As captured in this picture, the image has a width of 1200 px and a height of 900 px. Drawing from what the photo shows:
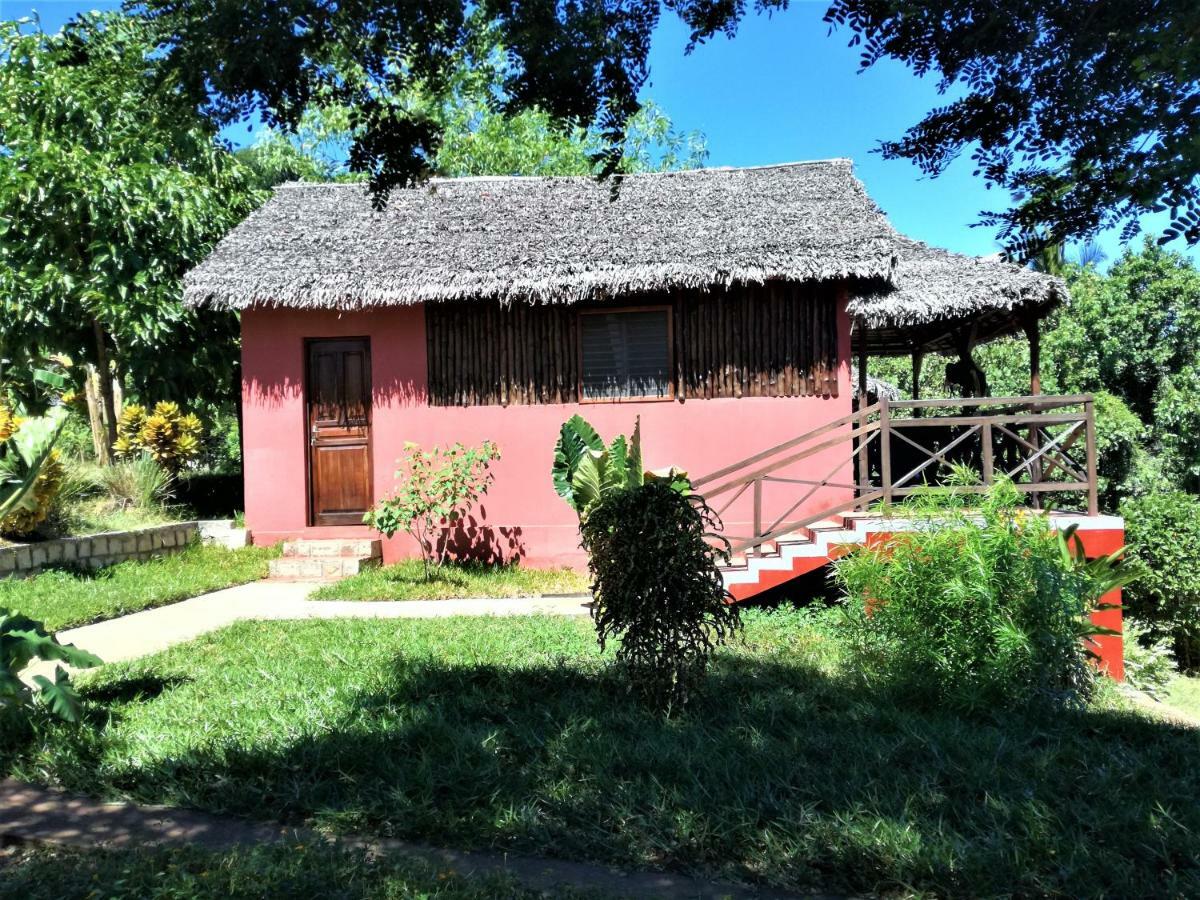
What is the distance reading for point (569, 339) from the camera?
9.96 metres

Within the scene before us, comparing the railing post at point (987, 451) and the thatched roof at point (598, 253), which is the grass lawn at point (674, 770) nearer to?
the railing post at point (987, 451)

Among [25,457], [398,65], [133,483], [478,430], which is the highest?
[398,65]

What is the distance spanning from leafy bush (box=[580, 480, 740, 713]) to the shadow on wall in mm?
5435

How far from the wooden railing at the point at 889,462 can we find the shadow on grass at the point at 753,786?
2.85m

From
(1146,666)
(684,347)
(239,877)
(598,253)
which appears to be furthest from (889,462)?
(239,877)

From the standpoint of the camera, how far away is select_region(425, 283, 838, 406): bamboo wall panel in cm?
962

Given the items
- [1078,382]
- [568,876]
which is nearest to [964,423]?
[568,876]

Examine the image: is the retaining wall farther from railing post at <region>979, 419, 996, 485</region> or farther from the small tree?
railing post at <region>979, 419, 996, 485</region>

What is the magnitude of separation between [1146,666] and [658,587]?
6.40 meters

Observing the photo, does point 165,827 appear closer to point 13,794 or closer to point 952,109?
point 13,794

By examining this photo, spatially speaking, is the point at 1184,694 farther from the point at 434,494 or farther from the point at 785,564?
the point at 434,494

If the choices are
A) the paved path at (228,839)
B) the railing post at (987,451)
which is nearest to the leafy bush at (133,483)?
the paved path at (228,839)

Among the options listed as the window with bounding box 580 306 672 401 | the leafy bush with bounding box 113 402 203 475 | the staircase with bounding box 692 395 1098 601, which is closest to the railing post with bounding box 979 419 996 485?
the staircase with bounding box 692 395 1098 601

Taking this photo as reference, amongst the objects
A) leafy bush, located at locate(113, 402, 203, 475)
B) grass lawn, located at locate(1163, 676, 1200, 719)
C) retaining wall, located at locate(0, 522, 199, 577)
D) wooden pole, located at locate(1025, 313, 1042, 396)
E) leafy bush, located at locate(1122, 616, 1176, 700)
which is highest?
wooden pole, located at locate(1025, 313, 1042, 396)
